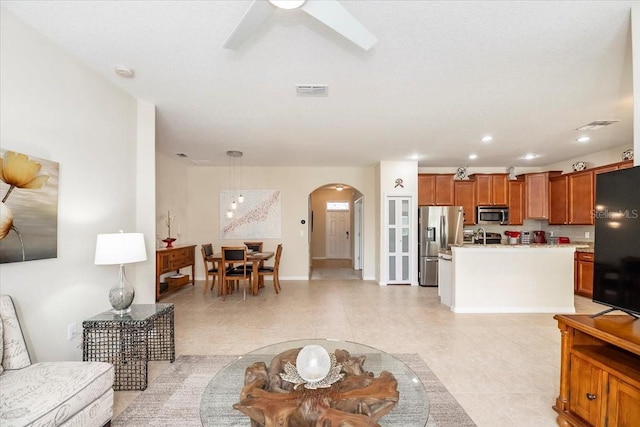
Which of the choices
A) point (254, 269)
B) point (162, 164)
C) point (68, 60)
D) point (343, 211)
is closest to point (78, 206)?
point (68, 60)

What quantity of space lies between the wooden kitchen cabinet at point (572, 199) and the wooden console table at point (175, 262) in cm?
766

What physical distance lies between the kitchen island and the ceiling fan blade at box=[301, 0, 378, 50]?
147 inches

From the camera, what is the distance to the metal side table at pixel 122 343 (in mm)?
2488

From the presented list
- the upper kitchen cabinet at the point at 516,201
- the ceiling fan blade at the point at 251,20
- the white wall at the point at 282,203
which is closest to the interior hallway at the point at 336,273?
the white wall at the point at 282,203

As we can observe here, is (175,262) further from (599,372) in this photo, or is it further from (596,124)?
Answer: (596,124)

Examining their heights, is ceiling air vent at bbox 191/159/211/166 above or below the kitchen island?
above

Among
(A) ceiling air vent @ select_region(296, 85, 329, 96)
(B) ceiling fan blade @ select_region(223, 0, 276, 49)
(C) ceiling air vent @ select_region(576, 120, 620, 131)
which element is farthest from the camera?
(C) ceiling air vent @ select_region(576, 120, 620, 131)

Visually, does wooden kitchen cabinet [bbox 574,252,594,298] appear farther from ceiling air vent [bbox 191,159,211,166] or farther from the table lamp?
ceiling air vent [bbox 191,159,211,166]

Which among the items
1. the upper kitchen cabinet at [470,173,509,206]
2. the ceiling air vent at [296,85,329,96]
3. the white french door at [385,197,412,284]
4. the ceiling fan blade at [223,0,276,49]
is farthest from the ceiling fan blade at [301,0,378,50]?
the upper kitchen cabinet at [470,173,509,206]

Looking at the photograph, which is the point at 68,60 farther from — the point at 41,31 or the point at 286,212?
the point at 286,212

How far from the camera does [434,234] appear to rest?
6.60 metres

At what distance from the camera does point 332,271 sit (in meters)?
8.70

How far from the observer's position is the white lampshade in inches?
99.4

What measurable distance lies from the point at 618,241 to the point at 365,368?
68.1 inches
